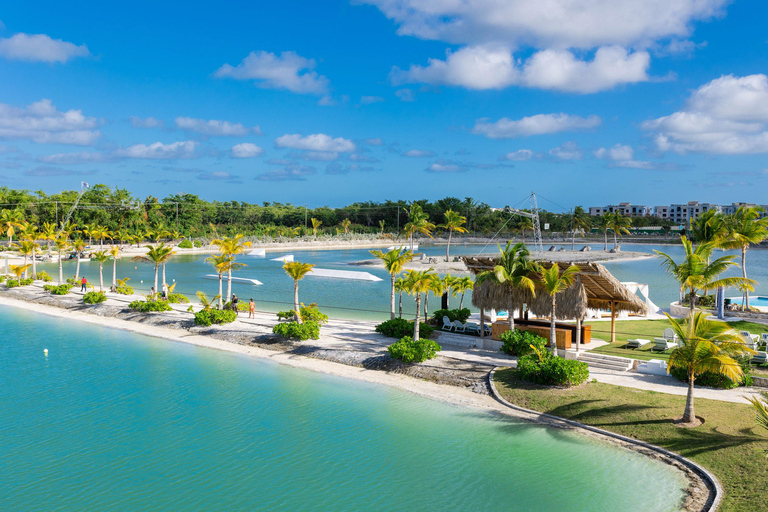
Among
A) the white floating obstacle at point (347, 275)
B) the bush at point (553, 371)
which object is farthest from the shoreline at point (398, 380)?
the white floating obstacle at point (347, 275)

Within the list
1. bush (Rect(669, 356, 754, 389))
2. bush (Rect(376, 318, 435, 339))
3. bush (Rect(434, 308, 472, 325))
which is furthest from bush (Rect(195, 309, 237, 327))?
bush (Rect(669, 356, 754, 389))

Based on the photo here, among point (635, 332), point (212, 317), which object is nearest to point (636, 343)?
point (635, 332)

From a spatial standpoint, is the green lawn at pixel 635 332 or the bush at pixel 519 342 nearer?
the green lawn at pixel 635 332

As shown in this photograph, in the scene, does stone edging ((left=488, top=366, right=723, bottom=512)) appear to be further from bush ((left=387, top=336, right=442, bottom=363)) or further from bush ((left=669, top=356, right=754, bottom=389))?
bush ((left=669, top=356, right=754, bottom=389))

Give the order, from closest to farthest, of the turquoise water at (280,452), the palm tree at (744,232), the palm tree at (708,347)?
the turquoise water at (280,452)
the palm tree at (708,347)
the palm tree at (744,232)

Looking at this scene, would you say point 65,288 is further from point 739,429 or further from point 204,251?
point 204,251

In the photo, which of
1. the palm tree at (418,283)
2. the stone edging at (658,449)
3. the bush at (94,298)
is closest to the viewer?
the stone edging at (658,449)

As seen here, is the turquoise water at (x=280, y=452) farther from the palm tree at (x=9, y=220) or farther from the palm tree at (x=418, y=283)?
the palm tree at (x=9, y=220)

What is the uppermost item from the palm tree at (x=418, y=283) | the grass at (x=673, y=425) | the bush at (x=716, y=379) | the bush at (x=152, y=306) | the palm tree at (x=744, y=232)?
the palm tree at (x=744, y=232)

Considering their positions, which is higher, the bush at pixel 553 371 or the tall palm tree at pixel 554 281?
the tall palm tree at pixel 554 281
